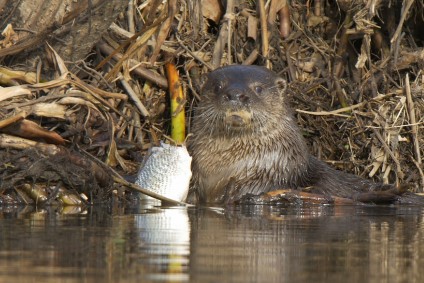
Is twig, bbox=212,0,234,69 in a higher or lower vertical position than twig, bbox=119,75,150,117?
higher

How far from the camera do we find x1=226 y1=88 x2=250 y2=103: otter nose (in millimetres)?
5094

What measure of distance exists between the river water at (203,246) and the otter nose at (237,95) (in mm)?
812

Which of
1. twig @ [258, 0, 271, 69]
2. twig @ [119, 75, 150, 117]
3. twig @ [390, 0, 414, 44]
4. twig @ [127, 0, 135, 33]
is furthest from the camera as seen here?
twig @ [258, 0, 271, 69]

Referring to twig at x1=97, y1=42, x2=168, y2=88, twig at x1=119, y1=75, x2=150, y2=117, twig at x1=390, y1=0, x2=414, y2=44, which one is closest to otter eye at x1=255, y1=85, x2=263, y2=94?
twig at x1=119, y1=75, x2=150, y2=117

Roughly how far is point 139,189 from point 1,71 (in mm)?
1097

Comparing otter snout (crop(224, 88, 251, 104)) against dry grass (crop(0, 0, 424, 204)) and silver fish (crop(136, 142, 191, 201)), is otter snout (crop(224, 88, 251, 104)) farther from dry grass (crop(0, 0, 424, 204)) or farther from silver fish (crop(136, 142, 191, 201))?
dry grass (crop(0, 0, 424, 204))

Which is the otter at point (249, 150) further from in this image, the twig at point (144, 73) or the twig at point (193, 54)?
the twig at point (193, 54)

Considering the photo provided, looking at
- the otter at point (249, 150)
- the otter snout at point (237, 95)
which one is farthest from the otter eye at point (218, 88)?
the otter snout at point (237, 95)

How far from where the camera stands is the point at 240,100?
5.16m

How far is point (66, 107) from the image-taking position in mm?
5094

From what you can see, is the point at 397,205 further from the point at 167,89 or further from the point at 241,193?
the point at 167,89

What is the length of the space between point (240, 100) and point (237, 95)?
0.16 ft

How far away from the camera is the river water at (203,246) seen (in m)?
2.52

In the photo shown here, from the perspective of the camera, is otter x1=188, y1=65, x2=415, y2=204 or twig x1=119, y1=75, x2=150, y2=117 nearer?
otter x1=188, y1=65, x2=415, y2=204
